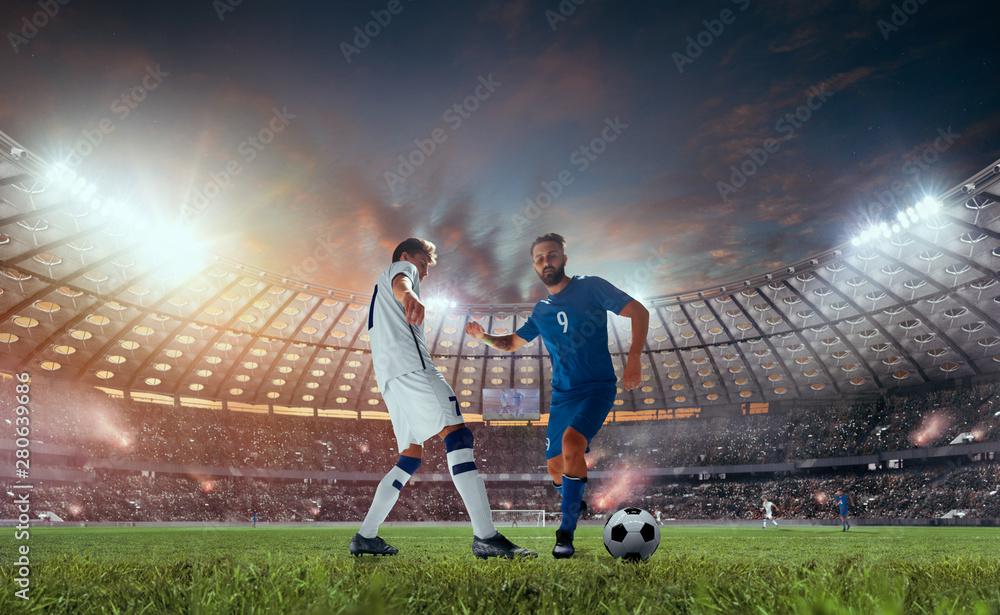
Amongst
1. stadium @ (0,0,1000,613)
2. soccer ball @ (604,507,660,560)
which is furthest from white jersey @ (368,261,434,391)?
stadium @ (0,0,1000,613)

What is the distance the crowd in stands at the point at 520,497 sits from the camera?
94.1 feet

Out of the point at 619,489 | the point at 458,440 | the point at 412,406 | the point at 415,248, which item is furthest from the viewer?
the point at 619,489

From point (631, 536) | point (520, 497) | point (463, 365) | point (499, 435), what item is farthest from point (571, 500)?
point (499, 435)

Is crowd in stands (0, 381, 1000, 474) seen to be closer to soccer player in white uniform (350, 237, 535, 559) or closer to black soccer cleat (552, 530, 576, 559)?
soccer player in white uniform (350, 237, 535, 559)

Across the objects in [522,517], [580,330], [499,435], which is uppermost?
[499,435]

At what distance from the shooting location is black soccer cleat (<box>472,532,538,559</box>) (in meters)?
3.97

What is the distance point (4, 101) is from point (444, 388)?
20942 millimetres

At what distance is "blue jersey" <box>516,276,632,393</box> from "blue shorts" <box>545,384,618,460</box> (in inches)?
3.5

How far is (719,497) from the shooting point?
1481 inches

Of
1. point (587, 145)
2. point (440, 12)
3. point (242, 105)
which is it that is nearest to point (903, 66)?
point (587, 145)

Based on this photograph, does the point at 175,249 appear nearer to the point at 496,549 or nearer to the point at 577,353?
the point at 577,353

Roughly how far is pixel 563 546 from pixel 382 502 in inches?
62.5

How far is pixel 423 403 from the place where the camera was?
14.4 feet

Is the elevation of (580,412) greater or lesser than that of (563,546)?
greater
